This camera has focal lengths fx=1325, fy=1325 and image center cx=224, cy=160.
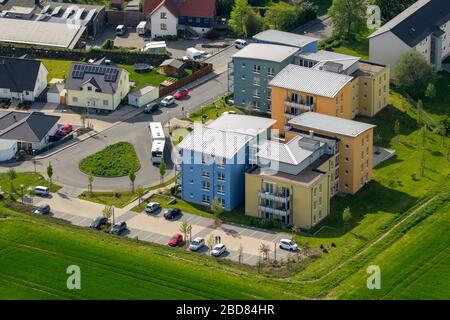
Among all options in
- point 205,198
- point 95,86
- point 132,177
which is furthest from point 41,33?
point 205,198

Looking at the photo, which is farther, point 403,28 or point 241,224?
point 403,28

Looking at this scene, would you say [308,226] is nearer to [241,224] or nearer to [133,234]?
[241,224]

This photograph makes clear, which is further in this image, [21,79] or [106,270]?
[21,79]

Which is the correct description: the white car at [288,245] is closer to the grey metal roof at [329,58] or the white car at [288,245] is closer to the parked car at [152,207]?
the parked car at [152,207]

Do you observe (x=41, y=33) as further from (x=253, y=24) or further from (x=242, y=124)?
(x=242, y=124)

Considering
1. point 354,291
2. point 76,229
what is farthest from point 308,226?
point 76,229

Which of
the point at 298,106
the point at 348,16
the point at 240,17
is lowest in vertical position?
the point at 298,106
